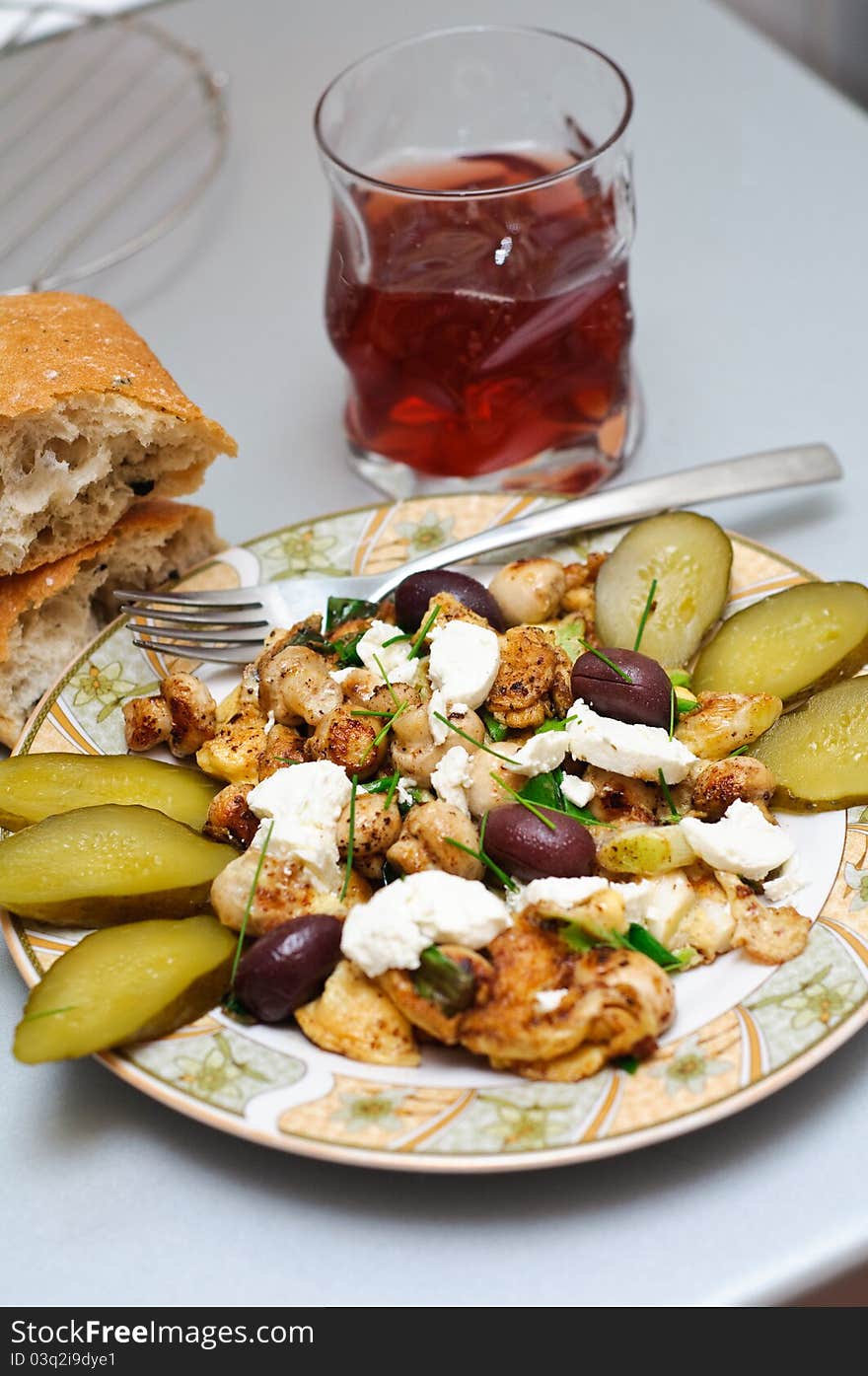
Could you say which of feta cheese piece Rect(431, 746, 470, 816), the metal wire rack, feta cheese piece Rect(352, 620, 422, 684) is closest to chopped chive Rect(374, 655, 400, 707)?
Answer: feta cheese piece Rect(352, 620, 422, 684)

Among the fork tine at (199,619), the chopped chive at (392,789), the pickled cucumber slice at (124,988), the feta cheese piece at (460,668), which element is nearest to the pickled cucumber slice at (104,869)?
the pickled cucumber slice at (124,988)

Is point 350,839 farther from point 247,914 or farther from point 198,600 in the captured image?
point 198,600

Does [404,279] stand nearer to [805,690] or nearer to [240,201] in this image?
[805,690]

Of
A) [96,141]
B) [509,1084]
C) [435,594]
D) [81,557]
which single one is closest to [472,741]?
[435,594]

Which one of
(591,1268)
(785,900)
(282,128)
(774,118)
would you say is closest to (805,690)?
(785,900)

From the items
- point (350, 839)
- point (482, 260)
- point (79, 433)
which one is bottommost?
point (350, 839)
